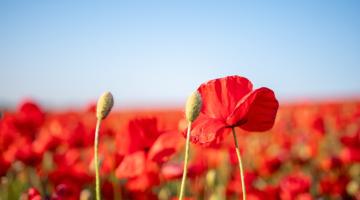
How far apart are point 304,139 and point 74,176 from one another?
267cm

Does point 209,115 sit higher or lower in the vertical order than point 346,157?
higher

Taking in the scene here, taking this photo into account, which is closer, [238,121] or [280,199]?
[238,121]

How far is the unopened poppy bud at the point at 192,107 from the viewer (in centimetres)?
79

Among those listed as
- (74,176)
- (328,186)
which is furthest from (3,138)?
(328,186)

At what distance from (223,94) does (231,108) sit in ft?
0.13

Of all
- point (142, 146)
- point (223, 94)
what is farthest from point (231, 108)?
point (142, 146)

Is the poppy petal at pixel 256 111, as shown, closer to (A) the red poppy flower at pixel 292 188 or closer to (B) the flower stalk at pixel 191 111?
(B) the flower stalk at pixel 191 111

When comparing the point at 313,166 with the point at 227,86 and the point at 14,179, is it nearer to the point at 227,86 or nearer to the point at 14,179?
the point at 14,179

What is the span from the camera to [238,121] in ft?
3.28

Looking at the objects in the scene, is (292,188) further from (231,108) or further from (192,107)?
(192,107)

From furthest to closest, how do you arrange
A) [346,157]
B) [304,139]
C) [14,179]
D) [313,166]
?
[304,139], [313,166], [14,179], [346,157]

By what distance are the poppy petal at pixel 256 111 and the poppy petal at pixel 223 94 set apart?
0.03 m

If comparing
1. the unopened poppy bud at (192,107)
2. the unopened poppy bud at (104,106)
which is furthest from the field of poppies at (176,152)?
the unopened poppy bud at (104,106)

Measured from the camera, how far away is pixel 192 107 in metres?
0.79
